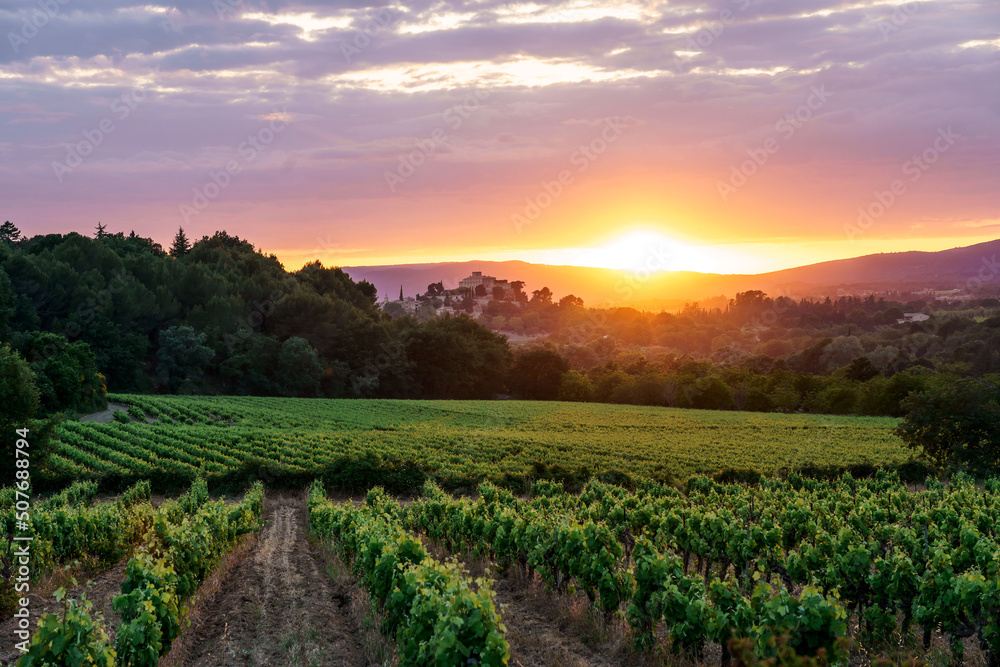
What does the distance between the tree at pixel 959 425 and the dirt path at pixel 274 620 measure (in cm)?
3077

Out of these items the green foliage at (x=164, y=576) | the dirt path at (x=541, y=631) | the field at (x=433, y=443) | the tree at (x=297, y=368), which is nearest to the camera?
the green foliage at (x=164, y=576)

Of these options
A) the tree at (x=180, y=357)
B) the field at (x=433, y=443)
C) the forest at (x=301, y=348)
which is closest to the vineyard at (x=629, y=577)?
the field at (x=433, y=443)

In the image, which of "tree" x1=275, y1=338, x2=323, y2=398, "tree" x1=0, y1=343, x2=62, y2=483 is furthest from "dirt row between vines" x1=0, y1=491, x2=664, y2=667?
"tree" x1=275, y1=338, x2=323, y2=398

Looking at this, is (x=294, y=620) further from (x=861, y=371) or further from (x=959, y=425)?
(x=861, y=371)

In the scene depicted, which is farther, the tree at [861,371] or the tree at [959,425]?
the tree at [861,371]

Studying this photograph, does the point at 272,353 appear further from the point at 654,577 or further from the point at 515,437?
the point at 654,577

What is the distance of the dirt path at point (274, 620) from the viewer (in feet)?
32.8

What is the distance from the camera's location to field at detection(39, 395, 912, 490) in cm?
2972

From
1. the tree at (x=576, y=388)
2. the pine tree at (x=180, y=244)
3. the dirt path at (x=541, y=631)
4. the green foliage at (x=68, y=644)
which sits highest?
the pine tree at (x=180, y=244)

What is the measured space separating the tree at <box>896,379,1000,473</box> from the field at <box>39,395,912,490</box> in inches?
89.1

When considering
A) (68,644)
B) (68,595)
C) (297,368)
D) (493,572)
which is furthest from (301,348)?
(68,644)

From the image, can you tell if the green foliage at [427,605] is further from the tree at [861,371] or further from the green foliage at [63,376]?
the tree at [861,371]

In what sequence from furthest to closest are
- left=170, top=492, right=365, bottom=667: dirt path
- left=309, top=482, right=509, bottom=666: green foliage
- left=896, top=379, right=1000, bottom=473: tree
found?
left=896, top=379, right=1000, bottom=473: tree → left=170, top=492, right=365, bottom=667: dirt path → left=309, top=482, right=509, bottom=666: green foliage

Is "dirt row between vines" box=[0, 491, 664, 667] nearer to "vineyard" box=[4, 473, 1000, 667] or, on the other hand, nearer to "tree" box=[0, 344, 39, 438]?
"vineyard" box=[4, 473, 1000, 667]
